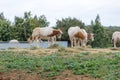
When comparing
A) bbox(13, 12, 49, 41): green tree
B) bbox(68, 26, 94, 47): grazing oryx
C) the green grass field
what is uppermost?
bbox(13, 12, 49, 41): green tree

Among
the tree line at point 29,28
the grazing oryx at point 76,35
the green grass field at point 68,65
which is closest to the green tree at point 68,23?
the tree line at point 29,28

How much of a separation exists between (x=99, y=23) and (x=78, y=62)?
34.9m

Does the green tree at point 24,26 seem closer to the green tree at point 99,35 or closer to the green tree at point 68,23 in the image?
the green tree at point 68,23

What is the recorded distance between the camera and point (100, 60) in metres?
12.3

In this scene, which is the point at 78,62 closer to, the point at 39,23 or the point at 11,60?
the point at 11,60

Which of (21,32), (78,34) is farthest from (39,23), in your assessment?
(78,34)

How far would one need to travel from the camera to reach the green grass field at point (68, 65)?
10995mm

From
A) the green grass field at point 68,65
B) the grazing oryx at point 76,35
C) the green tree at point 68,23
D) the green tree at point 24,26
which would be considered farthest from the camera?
the green tree at point 68,23

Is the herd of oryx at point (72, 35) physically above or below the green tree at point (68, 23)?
below

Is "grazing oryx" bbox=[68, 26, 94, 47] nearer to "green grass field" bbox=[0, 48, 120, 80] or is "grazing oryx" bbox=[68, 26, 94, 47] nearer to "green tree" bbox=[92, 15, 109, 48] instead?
"green grass field" bbox=[0, 48, 120, 80]

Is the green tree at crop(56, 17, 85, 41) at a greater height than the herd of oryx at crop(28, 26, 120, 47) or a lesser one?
greater

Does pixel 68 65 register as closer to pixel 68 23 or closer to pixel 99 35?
pixel 99 35

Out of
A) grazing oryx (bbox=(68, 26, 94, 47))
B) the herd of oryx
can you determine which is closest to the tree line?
the herd of oryx

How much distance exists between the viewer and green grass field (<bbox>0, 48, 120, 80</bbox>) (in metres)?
11.0
